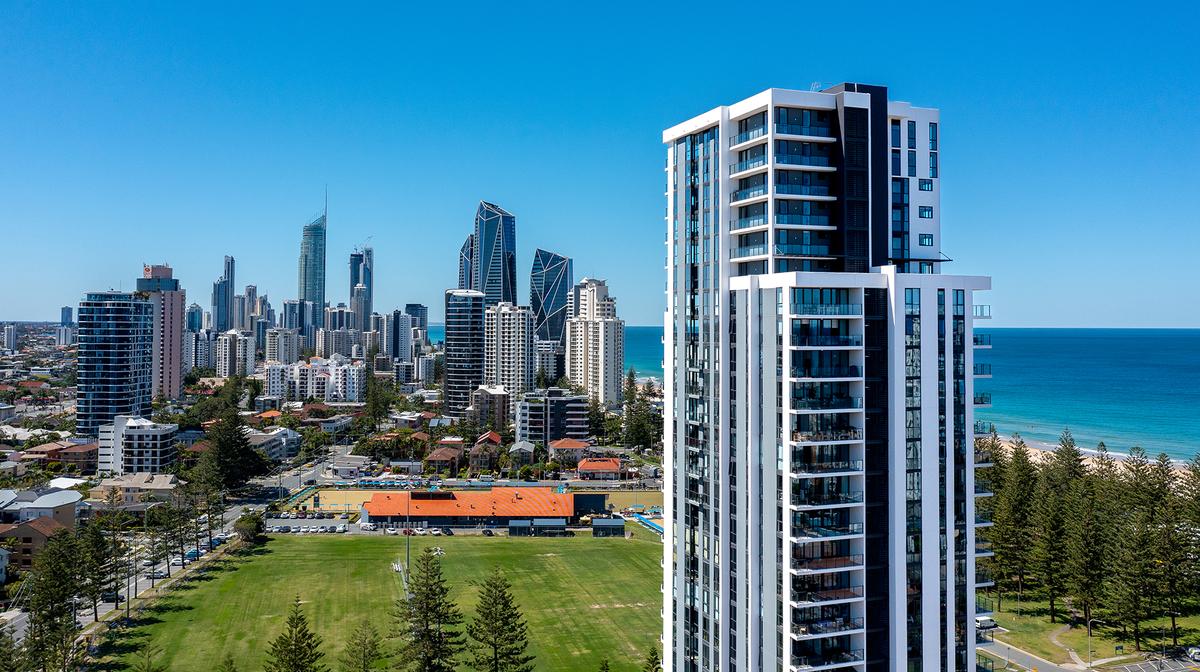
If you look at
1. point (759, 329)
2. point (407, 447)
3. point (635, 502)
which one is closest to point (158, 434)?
point (407, 447)

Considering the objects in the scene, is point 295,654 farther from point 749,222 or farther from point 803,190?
point 803,190

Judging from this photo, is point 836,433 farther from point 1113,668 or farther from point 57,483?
point 57,483

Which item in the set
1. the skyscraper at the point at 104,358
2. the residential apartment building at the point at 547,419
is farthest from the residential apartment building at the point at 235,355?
the residential apartment building at the point at 547,419

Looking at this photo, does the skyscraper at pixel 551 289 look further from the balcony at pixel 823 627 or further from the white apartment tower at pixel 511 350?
the balcony at pixel 823 627

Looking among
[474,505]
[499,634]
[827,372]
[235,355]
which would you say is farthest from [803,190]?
[235,355]

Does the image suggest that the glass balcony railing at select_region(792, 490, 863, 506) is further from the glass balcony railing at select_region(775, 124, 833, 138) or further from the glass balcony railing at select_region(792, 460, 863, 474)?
the glass balcony railing at select_region(775, 124, 833, 138)

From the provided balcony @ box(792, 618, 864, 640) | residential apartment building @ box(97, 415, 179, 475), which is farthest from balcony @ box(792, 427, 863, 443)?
residential apartment building @ box(97, 415, 179, 475)
